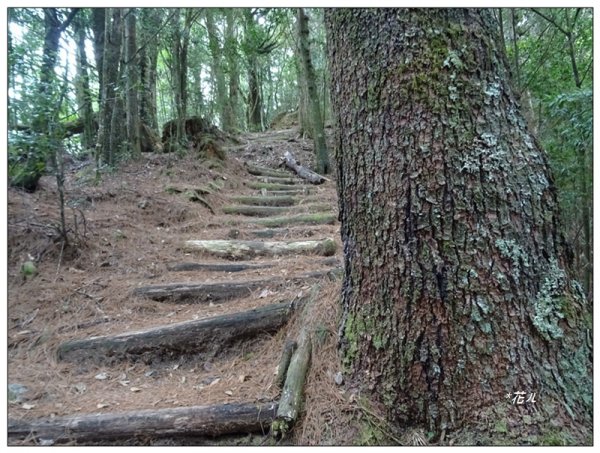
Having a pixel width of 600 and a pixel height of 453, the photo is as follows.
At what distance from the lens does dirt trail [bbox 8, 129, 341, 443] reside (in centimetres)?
248

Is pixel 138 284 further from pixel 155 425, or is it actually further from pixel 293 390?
pixel 293 390

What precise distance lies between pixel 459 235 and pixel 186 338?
6.54 feet

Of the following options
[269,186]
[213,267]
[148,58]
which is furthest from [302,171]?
[213,267]

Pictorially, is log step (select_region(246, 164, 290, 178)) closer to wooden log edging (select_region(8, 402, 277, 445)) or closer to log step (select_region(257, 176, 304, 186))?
log step (select_region(257, 176, 304, 186))

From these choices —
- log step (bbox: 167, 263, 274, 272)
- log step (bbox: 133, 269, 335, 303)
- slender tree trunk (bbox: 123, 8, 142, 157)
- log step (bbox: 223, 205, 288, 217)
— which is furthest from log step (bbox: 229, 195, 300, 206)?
log step (bbox: 133, 269, 335, 303)

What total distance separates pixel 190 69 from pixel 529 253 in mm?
11954

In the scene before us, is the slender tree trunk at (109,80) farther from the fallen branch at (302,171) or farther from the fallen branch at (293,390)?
the fallen branch at (293,390)

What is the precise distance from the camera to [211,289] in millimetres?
3514

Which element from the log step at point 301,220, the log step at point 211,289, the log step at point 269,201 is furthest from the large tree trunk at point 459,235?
the log step at point 269,201

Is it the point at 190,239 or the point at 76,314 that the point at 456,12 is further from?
the point at 190,239

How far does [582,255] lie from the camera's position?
471cm

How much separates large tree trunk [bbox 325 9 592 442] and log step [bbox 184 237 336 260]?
2378 millimetres

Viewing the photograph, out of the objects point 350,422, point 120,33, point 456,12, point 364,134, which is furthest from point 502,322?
point 120,33

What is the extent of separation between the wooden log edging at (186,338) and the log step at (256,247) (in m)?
1.54
